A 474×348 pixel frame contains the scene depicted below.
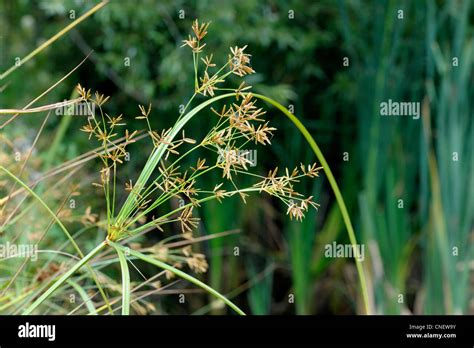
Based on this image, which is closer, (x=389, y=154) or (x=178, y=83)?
(x=389, y=154)

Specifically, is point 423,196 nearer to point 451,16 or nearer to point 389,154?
point 389,154

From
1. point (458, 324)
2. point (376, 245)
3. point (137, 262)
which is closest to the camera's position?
point (458, 324)

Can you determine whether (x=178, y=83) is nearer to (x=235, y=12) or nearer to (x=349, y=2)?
(x=235, y=12)

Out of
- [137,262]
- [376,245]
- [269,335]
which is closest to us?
[269,335]

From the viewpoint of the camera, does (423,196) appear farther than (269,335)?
Yes

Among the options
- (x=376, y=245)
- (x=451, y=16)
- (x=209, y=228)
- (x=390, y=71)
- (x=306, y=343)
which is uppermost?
(x=451, y=16)

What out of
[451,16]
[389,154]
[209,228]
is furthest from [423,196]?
[209,228]

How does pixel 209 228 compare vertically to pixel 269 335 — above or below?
above

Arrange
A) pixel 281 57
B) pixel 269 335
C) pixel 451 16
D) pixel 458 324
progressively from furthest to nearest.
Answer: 1. pixel 281 57
2. pixel 451 16
3. pixel 458 324
4. pixel 269 335

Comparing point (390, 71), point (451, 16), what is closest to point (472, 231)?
point (390, 71)
